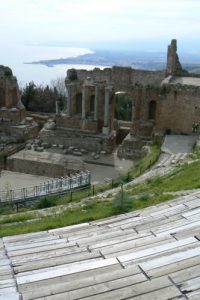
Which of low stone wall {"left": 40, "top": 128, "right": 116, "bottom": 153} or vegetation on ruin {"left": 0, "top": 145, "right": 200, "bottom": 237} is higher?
vegetation on ruin {"left": 0, "top": 145, "right": 200, "bottom": 237}

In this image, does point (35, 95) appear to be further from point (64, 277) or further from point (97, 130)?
point (64, 277)

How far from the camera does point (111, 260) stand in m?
6.51

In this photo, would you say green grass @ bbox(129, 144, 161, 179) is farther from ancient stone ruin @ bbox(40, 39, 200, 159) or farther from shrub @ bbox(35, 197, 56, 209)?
shrub @ bbox(35, 197, 56, 209)

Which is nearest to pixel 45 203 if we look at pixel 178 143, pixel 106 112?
pixel 178 143

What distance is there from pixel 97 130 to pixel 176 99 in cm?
613

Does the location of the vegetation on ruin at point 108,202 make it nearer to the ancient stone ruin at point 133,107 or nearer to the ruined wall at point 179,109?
the ruined wall at point 179,109

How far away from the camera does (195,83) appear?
1094 inches

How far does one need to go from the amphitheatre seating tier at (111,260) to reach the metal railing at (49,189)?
11485 mm

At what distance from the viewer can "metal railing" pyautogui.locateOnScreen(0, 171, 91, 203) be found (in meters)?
19.7

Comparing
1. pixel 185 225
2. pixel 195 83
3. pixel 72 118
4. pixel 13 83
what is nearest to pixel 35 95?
pixel 13 83

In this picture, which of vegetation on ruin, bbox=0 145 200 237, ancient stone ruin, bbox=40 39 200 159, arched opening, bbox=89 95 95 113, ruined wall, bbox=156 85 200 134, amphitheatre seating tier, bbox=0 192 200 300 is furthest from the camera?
arched opening, bbox=89 95 95 113

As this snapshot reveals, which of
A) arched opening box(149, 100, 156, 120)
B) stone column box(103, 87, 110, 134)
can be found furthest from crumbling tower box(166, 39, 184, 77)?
stone column box(103, 87, 110, 134)

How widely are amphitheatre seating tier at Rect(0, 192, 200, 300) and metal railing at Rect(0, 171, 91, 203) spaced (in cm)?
1148

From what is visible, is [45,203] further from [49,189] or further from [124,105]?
[124,105]
